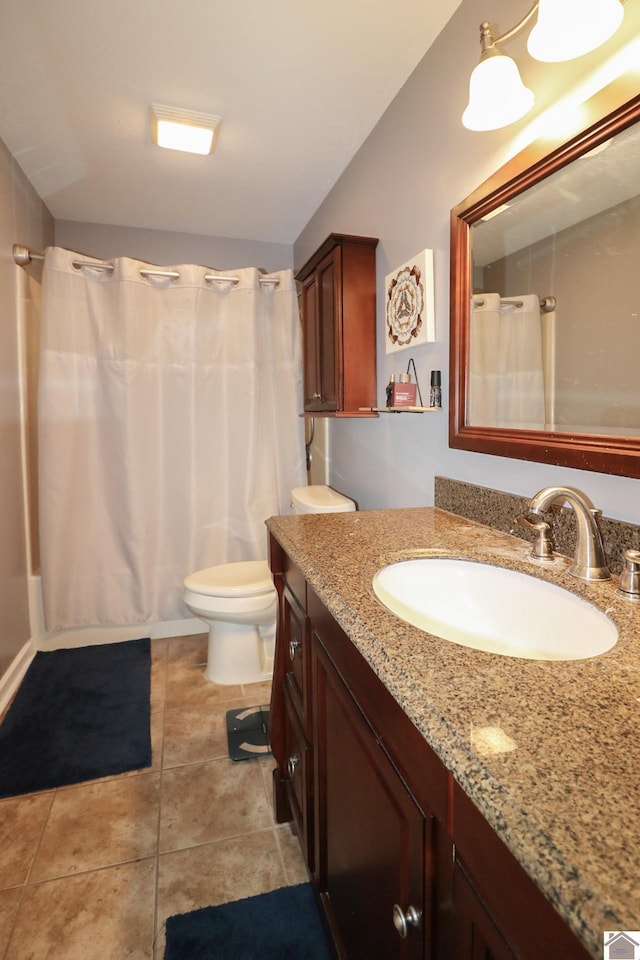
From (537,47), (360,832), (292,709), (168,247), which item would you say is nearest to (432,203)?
(537,47)

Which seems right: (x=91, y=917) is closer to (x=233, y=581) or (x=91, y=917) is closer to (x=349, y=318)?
(x=233, y=581)

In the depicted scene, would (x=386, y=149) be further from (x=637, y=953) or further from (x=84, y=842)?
(x=84, y=842)

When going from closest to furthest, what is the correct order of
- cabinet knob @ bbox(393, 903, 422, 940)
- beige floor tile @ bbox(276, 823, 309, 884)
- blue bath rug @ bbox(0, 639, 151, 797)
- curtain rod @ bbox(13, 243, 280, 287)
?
cabinet knob @ bbox(393, 903, 422, 940), beige floor tile @ bbox(276, 823, 309, 884), blue bath rug @ bbox(0, 639, 151, 797), curtain rod @ bbox(13, 243, 280, 287)

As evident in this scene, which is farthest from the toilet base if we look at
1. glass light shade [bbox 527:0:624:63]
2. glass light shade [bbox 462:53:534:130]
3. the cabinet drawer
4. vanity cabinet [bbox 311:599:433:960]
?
glass light shade [bbox 527:0:624:63]

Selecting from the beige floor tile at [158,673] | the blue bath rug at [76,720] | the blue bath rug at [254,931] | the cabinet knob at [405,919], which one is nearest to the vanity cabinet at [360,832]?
the cabinet knob at [405,919]

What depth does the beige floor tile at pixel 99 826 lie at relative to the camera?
53.0 inches

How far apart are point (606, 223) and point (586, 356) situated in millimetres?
237

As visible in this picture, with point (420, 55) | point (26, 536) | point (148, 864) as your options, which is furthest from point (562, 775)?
point (26, 536)

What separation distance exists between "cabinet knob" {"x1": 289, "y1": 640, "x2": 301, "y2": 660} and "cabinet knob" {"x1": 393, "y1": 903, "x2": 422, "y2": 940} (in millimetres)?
577

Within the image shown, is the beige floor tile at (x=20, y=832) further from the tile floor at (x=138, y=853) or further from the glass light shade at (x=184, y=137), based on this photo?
the glass light shade at (x=184, y=137)

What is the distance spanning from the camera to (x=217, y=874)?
1.31 m

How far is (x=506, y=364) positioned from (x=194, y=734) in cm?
170

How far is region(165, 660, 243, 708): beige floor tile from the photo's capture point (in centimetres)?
210

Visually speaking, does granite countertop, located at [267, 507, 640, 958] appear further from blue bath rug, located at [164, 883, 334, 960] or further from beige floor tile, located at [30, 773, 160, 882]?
beige floor tile, located at [30, 773, 160, 882]
